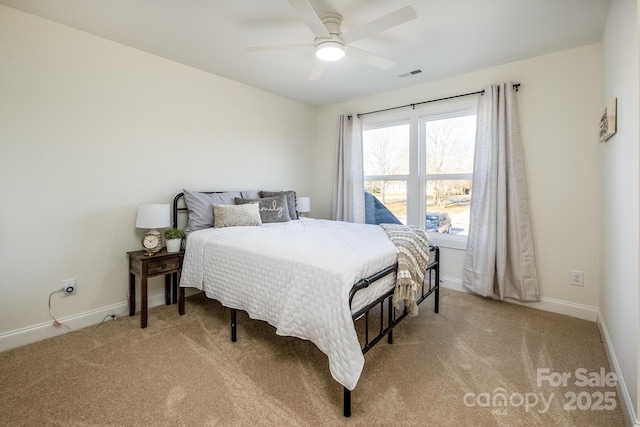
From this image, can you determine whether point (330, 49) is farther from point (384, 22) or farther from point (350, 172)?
point (350, 172)

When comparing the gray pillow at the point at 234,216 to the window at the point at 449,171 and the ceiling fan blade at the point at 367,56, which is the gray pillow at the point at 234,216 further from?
the window at the point at 449,171

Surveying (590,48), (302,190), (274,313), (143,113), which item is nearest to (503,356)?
(274,313)

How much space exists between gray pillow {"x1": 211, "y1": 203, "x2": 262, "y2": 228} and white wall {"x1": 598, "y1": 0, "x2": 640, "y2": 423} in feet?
8.92

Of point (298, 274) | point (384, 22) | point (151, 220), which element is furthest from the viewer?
point (151, 220)

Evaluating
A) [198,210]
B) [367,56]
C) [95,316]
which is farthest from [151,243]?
[367,56]

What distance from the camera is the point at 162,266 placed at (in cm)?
247

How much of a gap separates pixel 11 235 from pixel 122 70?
1628mm

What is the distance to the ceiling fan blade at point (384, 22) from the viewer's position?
1654 millimetres

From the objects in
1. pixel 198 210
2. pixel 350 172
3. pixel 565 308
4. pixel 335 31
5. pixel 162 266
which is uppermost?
pixel 335 31

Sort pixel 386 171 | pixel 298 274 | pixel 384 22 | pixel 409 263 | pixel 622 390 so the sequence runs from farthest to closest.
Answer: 1. pixel 386 171
2. pixel 409 263
3. pixel 384 22
4. pixel 298 274
5. pixel 622 390

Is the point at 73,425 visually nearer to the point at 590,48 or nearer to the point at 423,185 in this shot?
the point at 423,185

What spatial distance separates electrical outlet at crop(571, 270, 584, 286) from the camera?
2.59 metres

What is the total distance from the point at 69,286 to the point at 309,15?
2815 millimetres

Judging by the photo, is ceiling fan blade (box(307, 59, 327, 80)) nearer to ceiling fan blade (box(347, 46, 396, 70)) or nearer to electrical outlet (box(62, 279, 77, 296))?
ceiling fan blade (box(347, 46, 396, 70))
